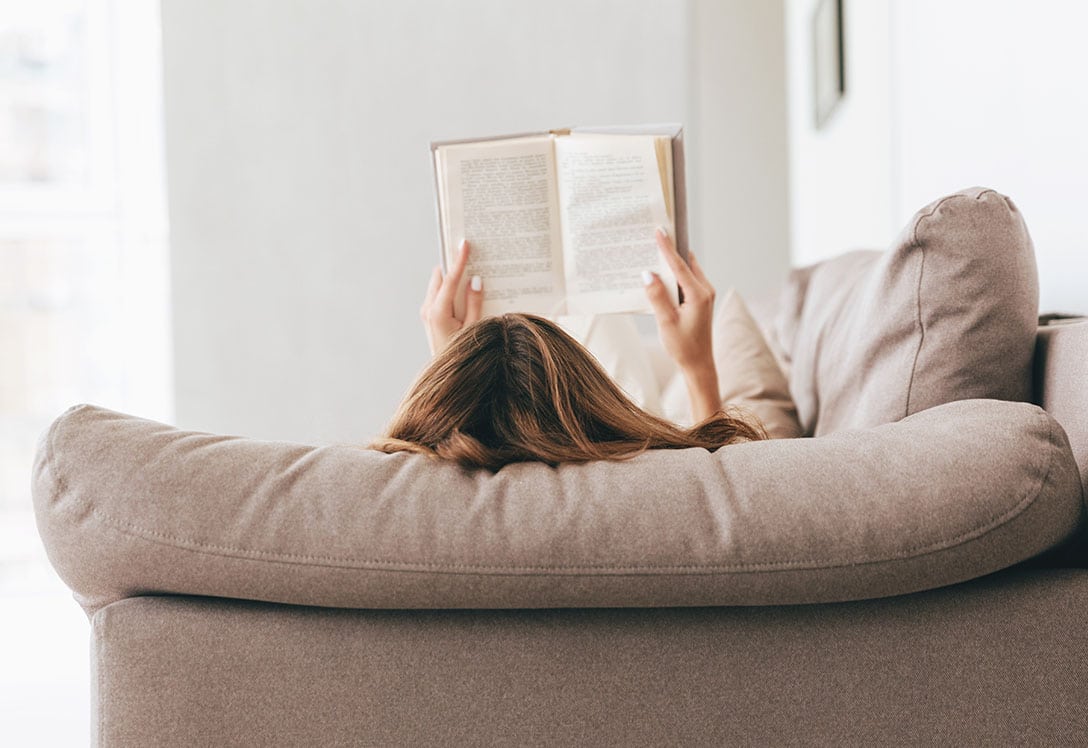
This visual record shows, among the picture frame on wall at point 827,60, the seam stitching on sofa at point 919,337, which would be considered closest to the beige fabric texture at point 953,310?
the seam stitching on sofa at point 919,337

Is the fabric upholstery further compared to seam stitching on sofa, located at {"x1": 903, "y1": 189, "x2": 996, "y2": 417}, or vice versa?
seam stitching on sofa, located at {"x1": 903, "y1": 189, "x2": 996, "y2": 417}

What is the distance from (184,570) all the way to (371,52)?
9.93ft

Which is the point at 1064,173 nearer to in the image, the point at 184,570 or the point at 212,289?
the point at 184,570

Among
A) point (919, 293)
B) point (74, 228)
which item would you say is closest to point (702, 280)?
point (919, 293)

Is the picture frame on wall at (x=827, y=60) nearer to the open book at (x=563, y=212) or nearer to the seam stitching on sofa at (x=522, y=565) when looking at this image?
the open book at (x=563, y=212)

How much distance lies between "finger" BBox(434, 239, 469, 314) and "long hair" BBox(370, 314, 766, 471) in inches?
16.3

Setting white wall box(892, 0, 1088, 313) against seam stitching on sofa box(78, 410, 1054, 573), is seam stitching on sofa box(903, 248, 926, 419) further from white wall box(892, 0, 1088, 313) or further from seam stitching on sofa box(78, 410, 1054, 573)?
white wall box(892, 0, 1088, 313)

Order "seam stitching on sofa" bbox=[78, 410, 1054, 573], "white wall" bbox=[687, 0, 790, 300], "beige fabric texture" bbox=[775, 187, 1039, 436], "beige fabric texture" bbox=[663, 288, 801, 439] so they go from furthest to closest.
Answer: "white wall" bbox=[687, 0, 790, 300]
"beige fabric texture" bbox=[663, 288, 801, 439]
"beige fabric texture" bbox=[775, 187, 1039, 436]
"seam stitching on sofa" bbox=[78, 410, 1054, 573]

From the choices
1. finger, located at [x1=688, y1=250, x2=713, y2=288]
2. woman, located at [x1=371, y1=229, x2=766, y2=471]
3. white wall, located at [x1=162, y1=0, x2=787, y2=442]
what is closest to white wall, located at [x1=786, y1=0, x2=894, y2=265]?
white wall, located at [x1=162, y1=0, x2=787, y2=442]

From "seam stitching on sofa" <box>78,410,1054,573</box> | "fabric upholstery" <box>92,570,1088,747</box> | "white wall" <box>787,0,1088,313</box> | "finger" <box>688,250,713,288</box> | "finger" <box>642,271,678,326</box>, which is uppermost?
"white wall" <box>787,0,1088,313</box>

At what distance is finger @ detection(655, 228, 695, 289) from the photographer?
1425mm

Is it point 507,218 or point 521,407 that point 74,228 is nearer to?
point 507,218

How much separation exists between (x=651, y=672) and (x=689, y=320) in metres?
0.68

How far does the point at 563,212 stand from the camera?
4.79ft
